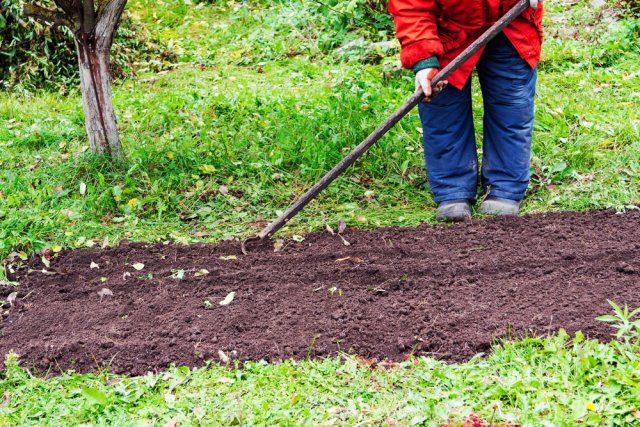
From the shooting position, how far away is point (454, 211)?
4184mm

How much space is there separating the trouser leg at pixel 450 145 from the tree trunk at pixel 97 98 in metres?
1.90

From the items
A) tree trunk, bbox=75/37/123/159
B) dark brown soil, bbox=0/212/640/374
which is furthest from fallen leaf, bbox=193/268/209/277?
tree trunk, bbox=75/37/123/159

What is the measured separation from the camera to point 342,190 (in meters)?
4.62

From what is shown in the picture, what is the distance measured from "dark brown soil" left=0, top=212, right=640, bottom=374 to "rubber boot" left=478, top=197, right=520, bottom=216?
4.5 inches

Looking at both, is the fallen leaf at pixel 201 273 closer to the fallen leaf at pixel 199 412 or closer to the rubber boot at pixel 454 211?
the fallen leaf at pixel 199 412

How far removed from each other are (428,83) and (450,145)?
0.56 meters

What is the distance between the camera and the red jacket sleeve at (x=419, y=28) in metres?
3.81

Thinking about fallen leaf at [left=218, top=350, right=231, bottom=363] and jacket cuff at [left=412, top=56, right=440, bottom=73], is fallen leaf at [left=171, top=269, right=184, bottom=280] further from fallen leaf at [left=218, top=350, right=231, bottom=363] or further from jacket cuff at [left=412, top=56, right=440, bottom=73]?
jacket cuff at [left=412, top=56, right=440, bottom=73]

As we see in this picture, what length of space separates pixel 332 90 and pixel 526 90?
1.94 metres

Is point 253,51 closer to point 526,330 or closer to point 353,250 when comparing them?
point 353,250

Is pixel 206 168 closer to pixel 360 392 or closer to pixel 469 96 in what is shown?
pixel 469 96

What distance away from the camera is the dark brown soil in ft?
10.3

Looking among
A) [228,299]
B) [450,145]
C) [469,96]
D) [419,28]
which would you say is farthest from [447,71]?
[228,299]

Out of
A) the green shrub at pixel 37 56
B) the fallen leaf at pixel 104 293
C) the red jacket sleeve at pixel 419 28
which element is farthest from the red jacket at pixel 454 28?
the green shrub at pixel 37 56
